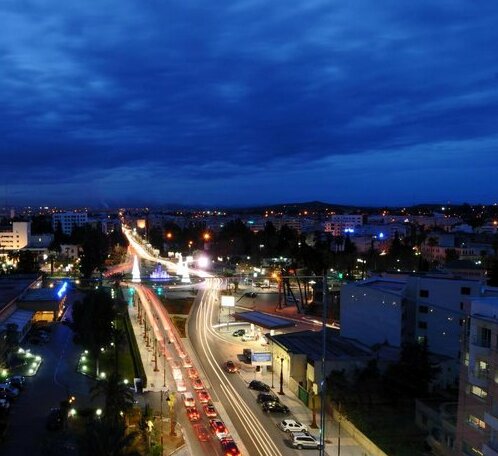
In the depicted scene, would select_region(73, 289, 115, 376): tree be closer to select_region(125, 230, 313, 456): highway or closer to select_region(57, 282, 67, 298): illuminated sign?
select_region(125, 230, 313, 456): highway

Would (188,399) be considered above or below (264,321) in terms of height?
below

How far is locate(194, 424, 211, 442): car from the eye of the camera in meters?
9.62

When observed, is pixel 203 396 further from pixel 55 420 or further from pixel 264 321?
pixel 264 321

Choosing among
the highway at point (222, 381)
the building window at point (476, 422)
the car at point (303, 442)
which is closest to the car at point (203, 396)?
the highway at point (222, 381)

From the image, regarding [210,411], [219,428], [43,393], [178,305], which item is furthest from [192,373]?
[178,305]

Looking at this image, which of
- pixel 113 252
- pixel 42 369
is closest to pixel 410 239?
pixel 113 252

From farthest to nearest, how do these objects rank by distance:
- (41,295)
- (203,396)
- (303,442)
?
(41,295), (203,396), (303,442)

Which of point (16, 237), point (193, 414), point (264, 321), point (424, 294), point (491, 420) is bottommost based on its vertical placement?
point (193, 414)

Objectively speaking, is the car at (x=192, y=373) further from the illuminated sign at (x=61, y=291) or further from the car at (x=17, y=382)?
the illuminated sign at (x=61, y=291)

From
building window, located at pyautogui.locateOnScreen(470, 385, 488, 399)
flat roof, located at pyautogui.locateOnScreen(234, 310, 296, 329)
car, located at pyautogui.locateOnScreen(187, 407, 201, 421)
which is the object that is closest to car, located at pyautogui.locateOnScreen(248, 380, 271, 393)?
car, located at pyautogui.locateOnScreen(187, 407, 201, 421)

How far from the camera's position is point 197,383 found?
12531 millimetres

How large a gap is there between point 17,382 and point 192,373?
153 inches

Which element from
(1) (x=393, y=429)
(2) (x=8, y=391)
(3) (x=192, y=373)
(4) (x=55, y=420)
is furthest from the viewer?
(3) (x=192, y=373)

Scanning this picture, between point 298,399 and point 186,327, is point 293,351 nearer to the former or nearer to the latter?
point 298,399
